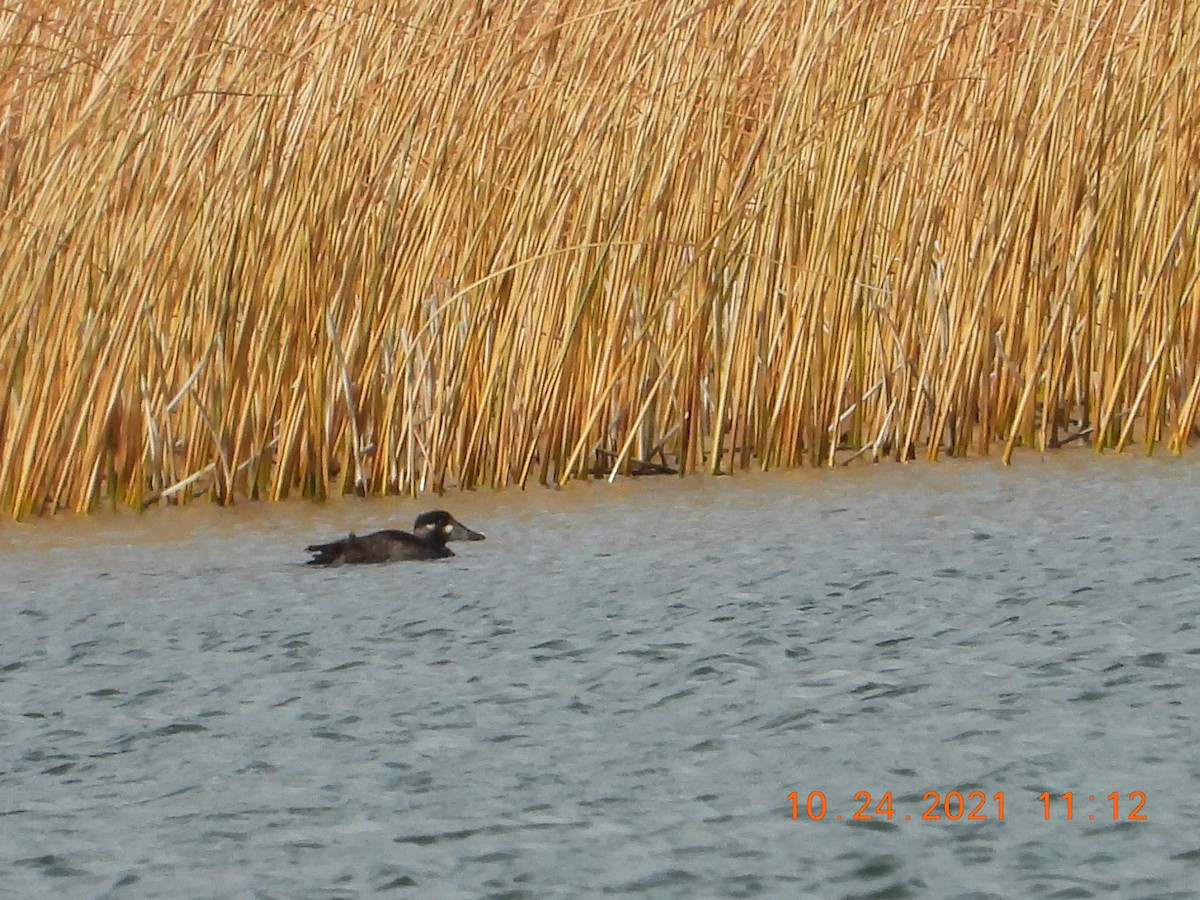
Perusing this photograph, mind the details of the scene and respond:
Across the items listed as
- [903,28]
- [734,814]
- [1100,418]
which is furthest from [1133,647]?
[903,28]

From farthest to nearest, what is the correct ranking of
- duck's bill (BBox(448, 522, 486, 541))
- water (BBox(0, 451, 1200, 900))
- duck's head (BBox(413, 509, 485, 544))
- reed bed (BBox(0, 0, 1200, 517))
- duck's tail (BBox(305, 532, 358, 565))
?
1. reed bed (BBox(0, 0, 1200, 517))
2. duck's bill (BBox(448, 522, 486, 541))
3. duck's head (BBox(413, 509, 485, 544))
4. duck's tail (BBox(305, 532, 358, 565))
5. water (BBox(0, 451, 1200, 900))

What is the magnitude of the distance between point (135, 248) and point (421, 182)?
85 centimetres

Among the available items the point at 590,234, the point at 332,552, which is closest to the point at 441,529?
the point at 332,552

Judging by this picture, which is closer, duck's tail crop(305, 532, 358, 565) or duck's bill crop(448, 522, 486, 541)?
duck's tail crop(305, 532, 358, 565)

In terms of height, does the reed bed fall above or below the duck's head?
above

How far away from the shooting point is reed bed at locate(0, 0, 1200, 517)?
5.85 meters

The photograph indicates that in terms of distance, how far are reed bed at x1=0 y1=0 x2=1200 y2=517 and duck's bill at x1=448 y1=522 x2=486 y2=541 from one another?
694mm

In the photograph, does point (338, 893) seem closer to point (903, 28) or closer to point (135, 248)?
point (135, 248)

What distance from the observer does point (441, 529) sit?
5.23 m
